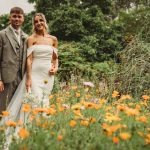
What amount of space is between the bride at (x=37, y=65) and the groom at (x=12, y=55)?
0.10 metres

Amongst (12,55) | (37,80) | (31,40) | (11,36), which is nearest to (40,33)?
(31,40)

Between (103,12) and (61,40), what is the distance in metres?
2.40

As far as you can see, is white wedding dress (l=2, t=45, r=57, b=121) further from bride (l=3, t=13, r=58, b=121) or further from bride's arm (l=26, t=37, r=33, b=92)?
bride's arm (l=26, t=37, r=33, b=92)

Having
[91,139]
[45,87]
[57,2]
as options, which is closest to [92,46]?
[57,2]

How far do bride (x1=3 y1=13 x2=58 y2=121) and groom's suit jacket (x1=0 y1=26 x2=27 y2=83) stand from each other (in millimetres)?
150

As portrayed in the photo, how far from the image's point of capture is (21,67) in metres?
5.48

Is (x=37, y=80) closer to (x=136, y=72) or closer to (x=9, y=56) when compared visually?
(x=9, y=56)

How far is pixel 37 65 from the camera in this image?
18.8 ft

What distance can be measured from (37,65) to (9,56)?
1.71 feet

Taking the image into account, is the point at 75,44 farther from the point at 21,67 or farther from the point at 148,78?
the point at 21,67

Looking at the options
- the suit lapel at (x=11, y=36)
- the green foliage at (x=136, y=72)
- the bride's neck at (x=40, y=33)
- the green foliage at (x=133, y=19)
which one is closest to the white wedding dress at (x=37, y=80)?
the bride's neck at (x=40, y=33)

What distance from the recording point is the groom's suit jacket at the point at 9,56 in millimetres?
5312

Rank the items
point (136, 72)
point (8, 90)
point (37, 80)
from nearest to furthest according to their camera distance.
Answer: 1. point (8, 90)
2. point (37, 80)
3. point (136, 72)

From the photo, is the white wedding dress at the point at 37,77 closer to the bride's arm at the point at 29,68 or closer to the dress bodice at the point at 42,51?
the dress bodice at the point at 42,51
